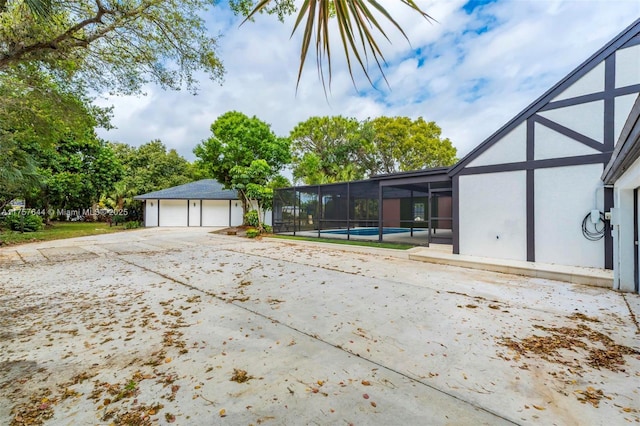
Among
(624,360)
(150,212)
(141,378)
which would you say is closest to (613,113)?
(624,360)

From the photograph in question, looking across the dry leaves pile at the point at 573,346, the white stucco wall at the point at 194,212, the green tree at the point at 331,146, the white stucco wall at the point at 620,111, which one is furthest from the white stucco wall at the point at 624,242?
the white stucco wall at the point at 194,212

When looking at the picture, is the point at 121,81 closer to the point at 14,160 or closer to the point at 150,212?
the point at 14,160

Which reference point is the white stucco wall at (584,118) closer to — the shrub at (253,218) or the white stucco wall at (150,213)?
the shrub at (253,218)

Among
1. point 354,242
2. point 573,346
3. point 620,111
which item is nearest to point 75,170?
point 354,242

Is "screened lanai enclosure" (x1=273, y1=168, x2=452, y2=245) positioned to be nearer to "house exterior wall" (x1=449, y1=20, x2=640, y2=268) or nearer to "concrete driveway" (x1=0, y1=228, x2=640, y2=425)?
"house exterior wall" (x1=449, y1=20, x2=640, y2=268)

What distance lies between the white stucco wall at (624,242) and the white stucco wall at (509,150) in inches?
86.4

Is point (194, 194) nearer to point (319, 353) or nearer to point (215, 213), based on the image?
point (215, 213)

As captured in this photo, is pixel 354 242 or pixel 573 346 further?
pixel 354 242

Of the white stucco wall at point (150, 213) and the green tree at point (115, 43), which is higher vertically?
the green tree at point (115, 43)

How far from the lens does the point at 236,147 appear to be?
622 inches

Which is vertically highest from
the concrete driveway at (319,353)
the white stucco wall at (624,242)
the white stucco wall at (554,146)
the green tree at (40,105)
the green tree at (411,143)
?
the green tree at (411,143)

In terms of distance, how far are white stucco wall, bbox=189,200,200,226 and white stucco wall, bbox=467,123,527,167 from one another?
19067mm

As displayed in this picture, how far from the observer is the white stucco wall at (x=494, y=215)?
6.58 m

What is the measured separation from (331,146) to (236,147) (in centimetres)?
937
